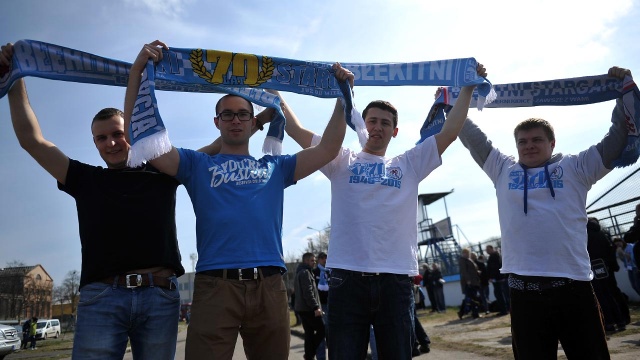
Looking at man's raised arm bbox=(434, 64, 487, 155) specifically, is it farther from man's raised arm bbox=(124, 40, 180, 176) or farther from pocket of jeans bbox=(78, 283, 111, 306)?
pocket of jeans bbox=(78, 283, 111, 306)

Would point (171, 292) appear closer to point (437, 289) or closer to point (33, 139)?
point (33, 139)

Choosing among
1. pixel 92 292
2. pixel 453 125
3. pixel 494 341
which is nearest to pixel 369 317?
pixel 453 125

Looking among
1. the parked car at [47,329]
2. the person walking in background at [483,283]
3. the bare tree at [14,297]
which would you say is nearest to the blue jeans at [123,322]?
the person walking in background at [483,283]

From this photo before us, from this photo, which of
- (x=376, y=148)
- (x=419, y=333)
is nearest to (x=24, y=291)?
(x=419, y=333)

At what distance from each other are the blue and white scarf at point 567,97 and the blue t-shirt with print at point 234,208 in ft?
5.62

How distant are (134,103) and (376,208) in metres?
1.76

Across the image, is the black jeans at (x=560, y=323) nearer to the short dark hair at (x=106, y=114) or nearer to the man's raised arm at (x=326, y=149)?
the man's raised arm at (x=326, y=149)

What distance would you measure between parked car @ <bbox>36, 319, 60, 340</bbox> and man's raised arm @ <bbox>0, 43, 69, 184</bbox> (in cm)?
4181

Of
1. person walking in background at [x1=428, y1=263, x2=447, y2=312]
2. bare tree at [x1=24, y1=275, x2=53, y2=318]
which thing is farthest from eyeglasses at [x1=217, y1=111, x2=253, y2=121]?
bare tree at [x1=24, y1=275, x2=53, y2=318]

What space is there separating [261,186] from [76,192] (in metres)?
1.17

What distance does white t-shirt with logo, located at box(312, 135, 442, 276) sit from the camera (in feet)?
10.6

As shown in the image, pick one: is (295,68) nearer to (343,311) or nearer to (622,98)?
(343,311)

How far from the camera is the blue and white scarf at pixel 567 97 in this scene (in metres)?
3.47

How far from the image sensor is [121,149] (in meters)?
3.13
